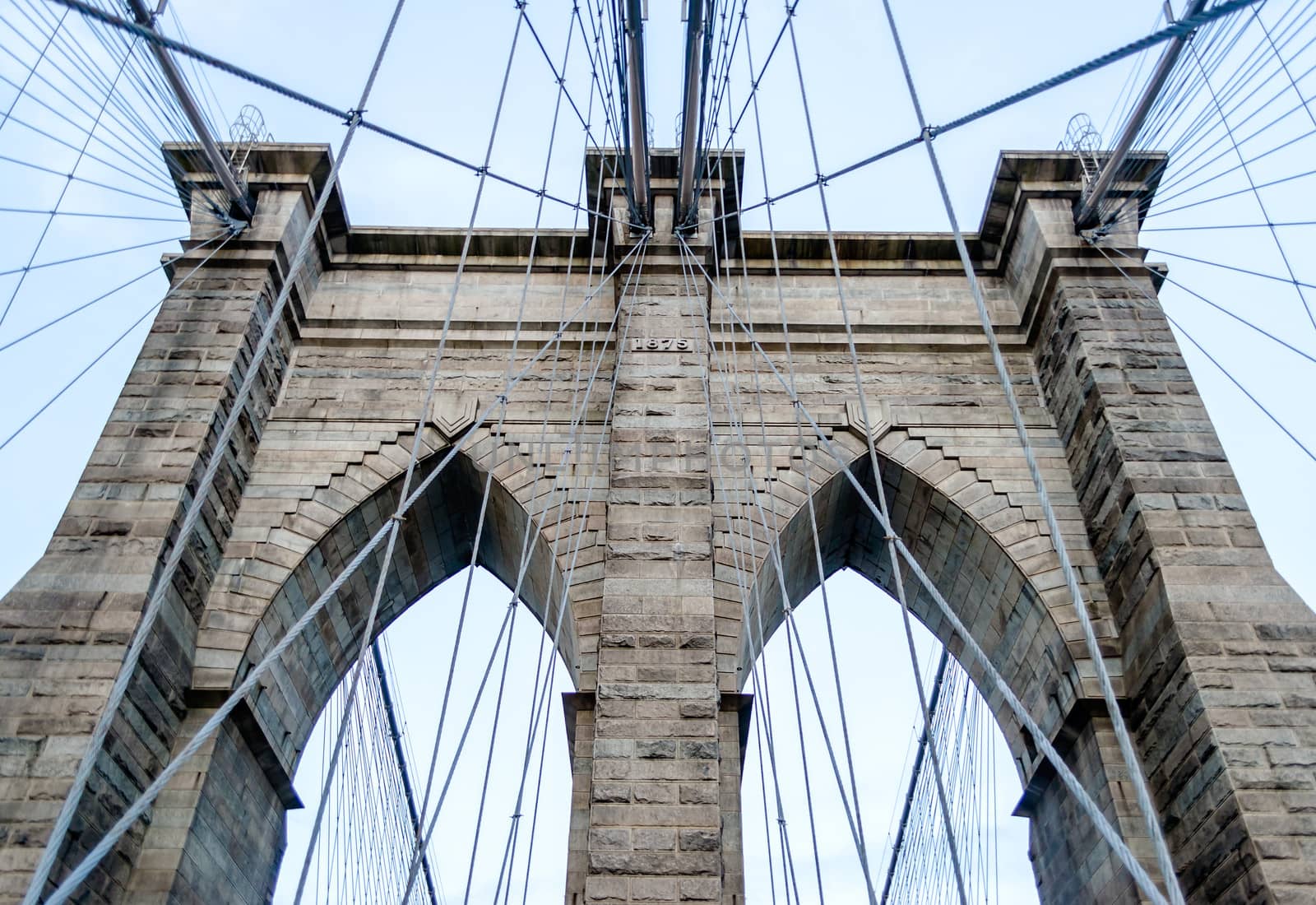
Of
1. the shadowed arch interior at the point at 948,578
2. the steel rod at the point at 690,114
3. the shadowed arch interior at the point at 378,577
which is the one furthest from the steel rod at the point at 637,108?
the shadowed arch interior at the point at 948,578

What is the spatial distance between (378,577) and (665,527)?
3.24 meters

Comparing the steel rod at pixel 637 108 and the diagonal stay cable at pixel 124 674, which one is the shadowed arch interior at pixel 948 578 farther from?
the diagonal stay cable at pixel 124 674

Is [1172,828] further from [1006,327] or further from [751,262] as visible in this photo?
[751,262]

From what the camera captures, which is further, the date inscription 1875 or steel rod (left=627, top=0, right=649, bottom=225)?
the date inscription 1875

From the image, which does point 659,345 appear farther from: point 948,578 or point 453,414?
point 948,578

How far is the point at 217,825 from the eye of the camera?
8070 mm

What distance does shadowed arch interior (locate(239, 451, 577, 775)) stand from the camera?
29.8 ft

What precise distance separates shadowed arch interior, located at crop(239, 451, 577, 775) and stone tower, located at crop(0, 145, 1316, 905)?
0.14 ft

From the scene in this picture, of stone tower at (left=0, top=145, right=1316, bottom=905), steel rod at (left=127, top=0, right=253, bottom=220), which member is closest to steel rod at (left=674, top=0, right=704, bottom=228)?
stone tower at (left=0, top=145, right=1316, bottom=905)

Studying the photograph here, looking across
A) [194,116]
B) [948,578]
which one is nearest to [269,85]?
[194,116]

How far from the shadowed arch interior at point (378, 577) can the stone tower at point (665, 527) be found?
43mm

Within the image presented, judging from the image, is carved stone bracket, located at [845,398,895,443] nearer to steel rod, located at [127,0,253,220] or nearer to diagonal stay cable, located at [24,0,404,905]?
diagonal stay cable, located at [24,0,404,905]

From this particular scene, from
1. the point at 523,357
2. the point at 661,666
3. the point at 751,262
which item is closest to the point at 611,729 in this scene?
the point at 661,666

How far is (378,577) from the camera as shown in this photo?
1026 cm
